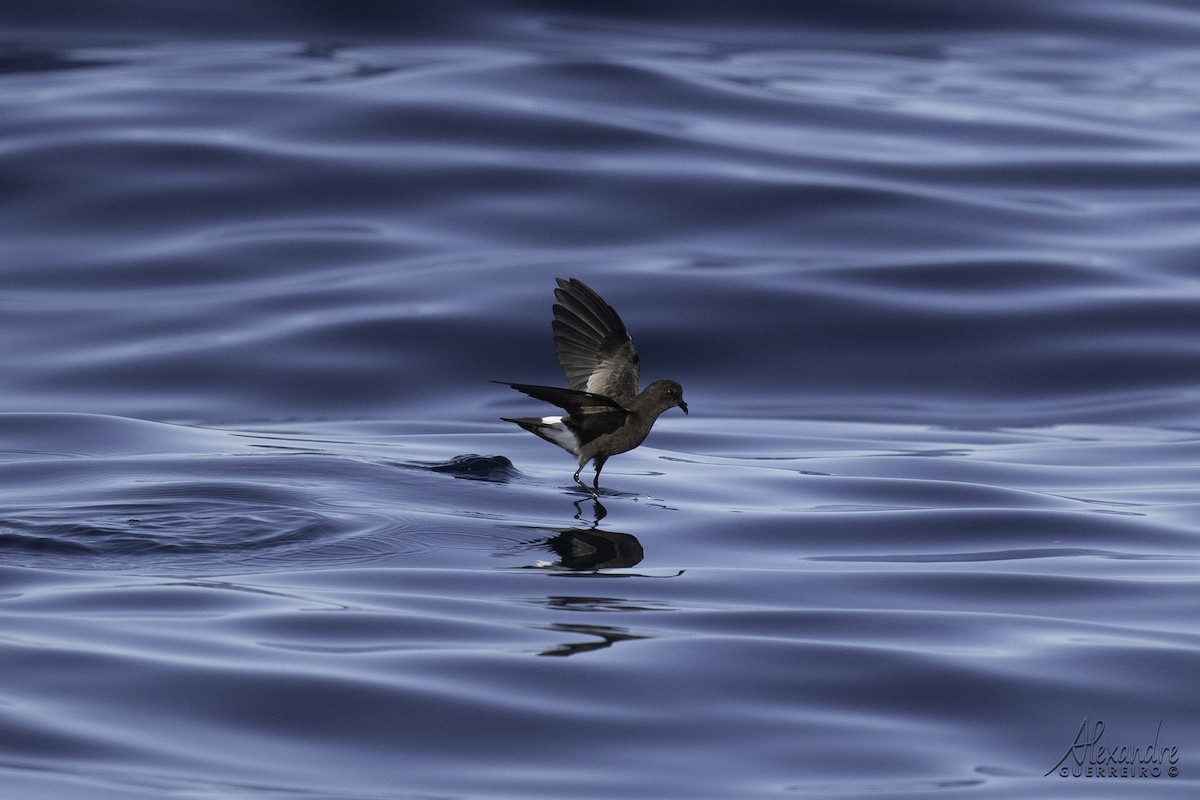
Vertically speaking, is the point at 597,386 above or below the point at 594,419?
above

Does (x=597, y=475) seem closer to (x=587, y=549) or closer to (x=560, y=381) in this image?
(x=587, y=549)

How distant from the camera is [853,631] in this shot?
5.64m

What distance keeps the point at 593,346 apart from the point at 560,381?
4433 millimetres

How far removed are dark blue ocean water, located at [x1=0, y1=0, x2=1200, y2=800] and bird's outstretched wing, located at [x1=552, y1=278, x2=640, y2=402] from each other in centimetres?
60

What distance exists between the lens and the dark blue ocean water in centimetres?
459

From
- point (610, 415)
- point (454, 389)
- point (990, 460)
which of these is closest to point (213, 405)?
point (454, 389)

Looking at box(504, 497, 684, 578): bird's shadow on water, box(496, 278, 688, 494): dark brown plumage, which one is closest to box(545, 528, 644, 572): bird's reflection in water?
box(504, 497, 684, 578): bird's shadow on water

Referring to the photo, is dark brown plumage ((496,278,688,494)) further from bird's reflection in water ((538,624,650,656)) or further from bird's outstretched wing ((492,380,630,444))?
bird's reflection in water ((538,624,650,656))

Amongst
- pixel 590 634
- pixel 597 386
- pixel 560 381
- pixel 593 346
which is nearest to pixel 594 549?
pixel 590 634

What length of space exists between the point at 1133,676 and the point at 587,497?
346 cm

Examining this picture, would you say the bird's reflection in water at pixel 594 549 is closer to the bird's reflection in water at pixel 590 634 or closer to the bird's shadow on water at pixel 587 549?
the bird's shadow on water at pixel 587 549

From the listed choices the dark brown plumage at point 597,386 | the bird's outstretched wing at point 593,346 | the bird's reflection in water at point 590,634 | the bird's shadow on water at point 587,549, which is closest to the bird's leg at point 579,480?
the dark brown plumage at point 597,386

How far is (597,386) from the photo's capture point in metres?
8.30

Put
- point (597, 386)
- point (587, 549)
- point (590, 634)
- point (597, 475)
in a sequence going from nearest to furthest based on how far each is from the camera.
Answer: point (590, 634), point (587, 549), point (597, 386), point (597, 475)
